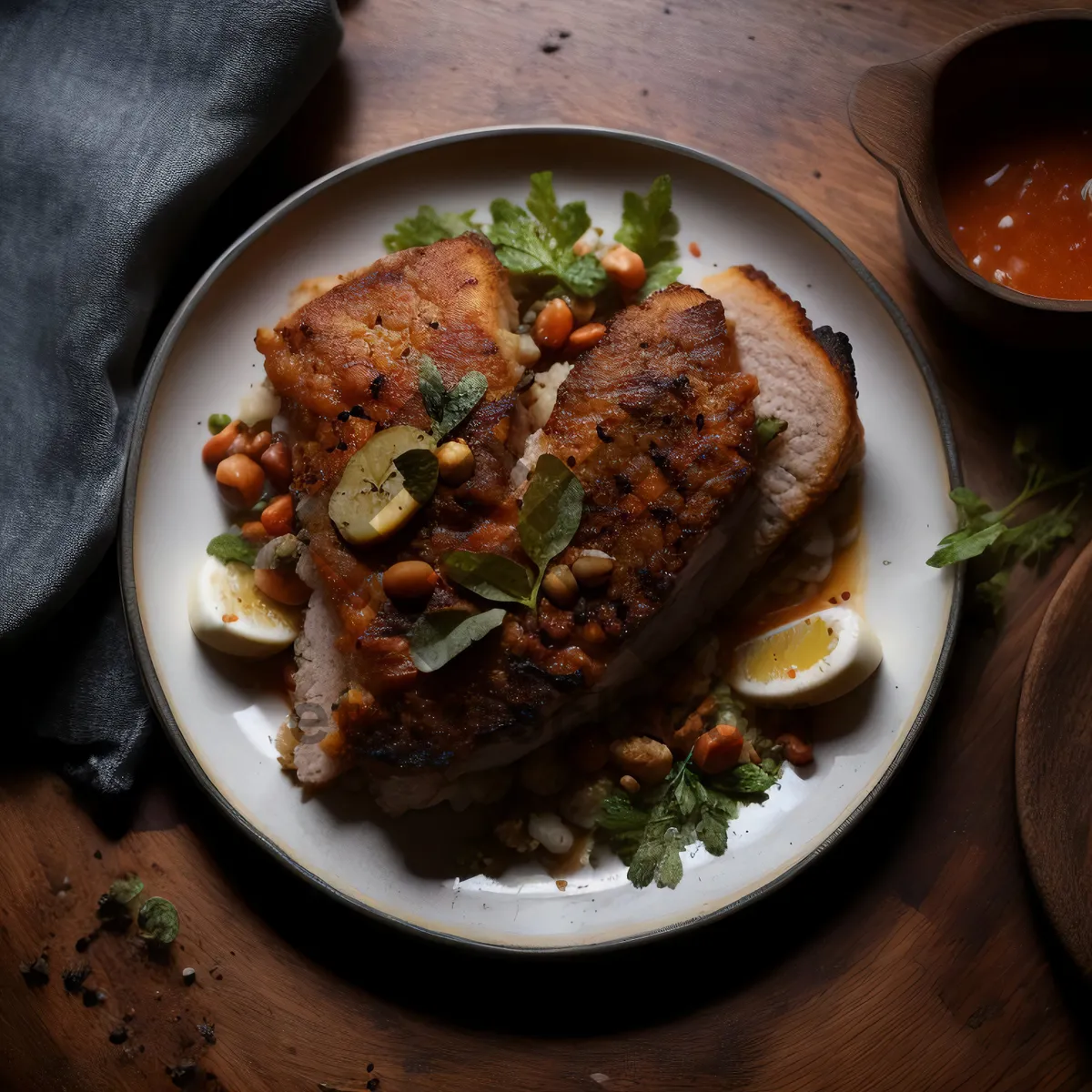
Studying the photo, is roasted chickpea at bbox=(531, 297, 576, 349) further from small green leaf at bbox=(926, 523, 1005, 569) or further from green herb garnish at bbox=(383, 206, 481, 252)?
small green leaf at bbox=(926, 523, 1005, 569)

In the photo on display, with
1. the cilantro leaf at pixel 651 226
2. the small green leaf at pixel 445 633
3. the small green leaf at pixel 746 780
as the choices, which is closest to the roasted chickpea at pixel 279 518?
the small green leaf at pixel 445 633

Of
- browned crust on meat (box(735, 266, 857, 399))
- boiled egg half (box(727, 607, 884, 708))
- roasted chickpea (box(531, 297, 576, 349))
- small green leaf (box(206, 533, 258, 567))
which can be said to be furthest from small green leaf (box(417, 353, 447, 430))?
boiled egg half (box(727, 607, 884, 708))

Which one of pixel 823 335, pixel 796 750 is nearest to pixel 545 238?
pixel 823 335

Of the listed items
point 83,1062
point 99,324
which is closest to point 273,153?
point 99,324

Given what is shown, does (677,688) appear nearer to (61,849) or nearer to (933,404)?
(933,404)

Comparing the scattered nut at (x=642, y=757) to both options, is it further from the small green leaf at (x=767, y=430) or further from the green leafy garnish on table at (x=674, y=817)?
the small green leaf at (x=767, y=430)

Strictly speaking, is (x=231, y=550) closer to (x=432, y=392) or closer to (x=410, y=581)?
(x=410, y=581)
